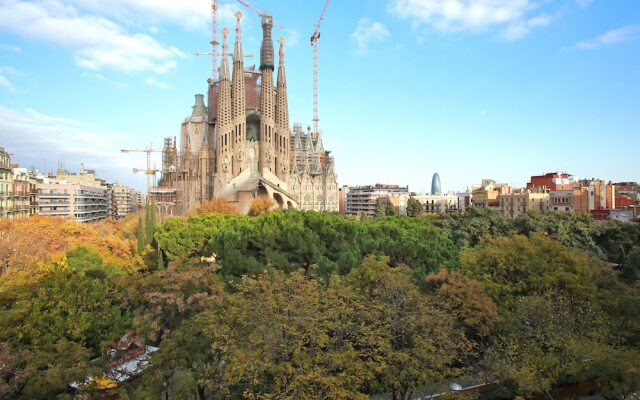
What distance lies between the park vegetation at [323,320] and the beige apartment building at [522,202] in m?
43.1

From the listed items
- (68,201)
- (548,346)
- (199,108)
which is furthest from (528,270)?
(199,108)

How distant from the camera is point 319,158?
7638 cm

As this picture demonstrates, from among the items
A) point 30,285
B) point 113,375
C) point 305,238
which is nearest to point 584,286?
point 305,238

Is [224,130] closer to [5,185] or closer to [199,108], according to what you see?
[199,108]

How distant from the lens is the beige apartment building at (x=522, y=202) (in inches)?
2371

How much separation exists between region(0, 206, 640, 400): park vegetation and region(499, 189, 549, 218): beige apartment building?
43.1 m

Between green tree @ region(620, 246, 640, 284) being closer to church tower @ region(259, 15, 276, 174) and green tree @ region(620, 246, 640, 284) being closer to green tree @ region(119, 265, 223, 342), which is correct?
green tree @ region(119, 265, 223, 342)

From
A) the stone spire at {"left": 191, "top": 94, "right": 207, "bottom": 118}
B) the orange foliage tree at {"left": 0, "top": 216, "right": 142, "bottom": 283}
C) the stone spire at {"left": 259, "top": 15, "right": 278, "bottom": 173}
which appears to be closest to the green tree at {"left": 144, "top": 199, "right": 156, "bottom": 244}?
the orange foliage tree at {"left": 0, "top": 216, "right": 142, "bottom": 283}

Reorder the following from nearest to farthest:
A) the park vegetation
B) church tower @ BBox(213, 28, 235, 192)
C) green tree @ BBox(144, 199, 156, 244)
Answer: the park vegetation → green tree @ BBox(144, 199, 156, 244) → church tower @ BBox(213, 28, 235, 192)

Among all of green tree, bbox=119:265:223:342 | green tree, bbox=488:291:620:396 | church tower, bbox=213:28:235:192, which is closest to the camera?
green tree, bbox=488:291:620:396

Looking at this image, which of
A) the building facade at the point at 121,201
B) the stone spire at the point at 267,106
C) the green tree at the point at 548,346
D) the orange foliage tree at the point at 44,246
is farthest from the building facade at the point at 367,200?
the green tree at the point at 548,346

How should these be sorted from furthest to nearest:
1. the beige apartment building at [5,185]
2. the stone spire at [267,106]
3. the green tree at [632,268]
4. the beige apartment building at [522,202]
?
the stone spire at [267,106]
the beige apartment building at [522,202]
the beige apartment building at [5,185]
the green tree at [632,268]

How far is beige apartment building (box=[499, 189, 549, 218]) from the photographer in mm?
60219

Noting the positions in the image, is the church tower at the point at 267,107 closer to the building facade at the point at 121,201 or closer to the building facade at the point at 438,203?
the building facade at the point at 438,203
